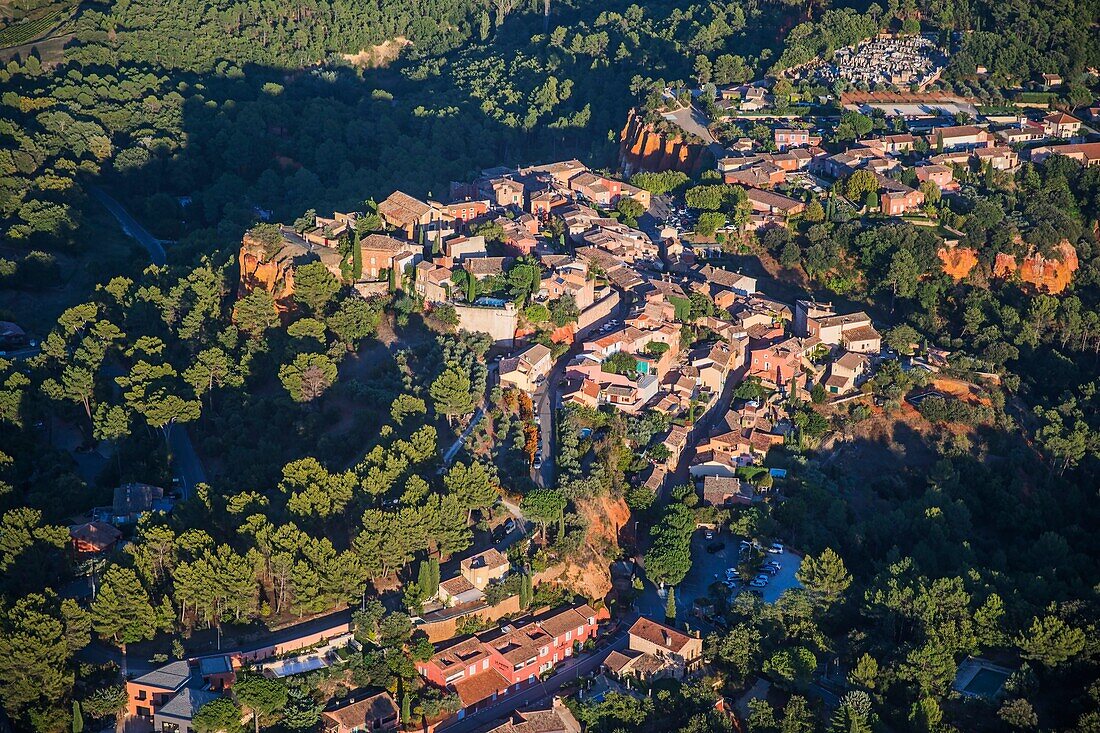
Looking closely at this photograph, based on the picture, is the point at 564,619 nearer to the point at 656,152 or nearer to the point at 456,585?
the point at 456,585

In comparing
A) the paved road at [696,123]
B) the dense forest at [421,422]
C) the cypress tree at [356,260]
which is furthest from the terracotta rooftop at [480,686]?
the paved road at [696,123]

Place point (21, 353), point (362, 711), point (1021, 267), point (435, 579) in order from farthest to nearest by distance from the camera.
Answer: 1. point (1021, 267)
2. point (21, 353)
3. point (435, 579)
4. point (362, 711)

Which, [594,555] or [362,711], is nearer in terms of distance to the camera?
[362,711]

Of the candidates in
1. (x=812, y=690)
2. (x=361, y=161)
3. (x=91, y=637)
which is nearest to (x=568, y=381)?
(x=812, y=690)

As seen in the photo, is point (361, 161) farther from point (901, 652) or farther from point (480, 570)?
point (901, 652)

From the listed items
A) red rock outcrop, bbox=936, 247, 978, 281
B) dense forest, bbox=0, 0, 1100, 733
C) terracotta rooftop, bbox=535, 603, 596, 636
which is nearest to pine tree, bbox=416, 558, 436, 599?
dense forest, bbox=0, 0, 1100, 733

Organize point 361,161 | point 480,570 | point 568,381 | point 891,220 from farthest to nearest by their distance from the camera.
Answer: point 361,161 → point 891,220 → point 568,381 → point 480,570

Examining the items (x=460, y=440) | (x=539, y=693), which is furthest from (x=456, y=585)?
(x=460, y=440)
